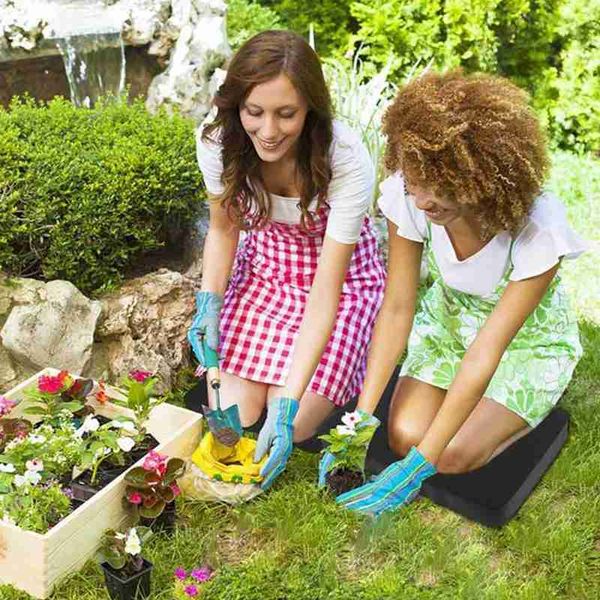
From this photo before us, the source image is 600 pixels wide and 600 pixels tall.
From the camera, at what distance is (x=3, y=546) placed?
2.67m

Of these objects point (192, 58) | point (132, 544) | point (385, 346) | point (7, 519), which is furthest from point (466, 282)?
point (192, 58)

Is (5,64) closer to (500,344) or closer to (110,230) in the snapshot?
(110,230)

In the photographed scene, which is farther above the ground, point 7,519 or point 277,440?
point 277,440

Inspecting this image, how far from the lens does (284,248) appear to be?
3.56 metres

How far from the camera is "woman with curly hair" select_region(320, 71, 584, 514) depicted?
2619 mm

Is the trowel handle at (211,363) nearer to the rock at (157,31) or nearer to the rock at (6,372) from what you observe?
the rock at (6,372)

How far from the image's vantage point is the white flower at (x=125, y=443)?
2.88 m

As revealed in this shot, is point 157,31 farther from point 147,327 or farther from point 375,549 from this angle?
point 375,549

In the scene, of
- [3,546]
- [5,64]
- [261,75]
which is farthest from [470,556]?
[5,64]

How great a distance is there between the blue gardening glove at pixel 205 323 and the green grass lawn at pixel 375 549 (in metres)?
0.48

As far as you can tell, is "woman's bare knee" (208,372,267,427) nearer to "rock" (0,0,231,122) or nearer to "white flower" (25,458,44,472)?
"white flower" (25,458,44,472)

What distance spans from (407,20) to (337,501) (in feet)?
12.9

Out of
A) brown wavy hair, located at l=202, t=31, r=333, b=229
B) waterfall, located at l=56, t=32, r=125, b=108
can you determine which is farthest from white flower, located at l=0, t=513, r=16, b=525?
waterfall, located at l=56, t=32, r=125, b=108

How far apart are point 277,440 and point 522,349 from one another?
88cm
